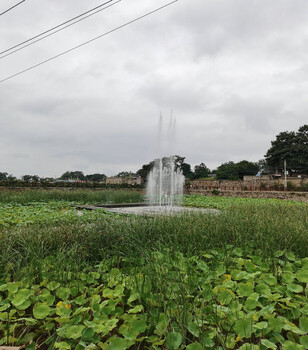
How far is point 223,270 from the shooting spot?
97.7 inches

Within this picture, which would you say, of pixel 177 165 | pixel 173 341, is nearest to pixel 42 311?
pixel 173 341

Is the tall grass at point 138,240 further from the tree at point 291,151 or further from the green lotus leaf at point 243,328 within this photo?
the tree at point 291,151

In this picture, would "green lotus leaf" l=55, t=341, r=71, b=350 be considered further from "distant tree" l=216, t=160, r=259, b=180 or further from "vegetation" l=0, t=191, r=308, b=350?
"distant tree" l=216, t=160, r=259, b=180

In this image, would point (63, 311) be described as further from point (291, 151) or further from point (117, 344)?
point (291, 151)

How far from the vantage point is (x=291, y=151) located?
38.5 metres

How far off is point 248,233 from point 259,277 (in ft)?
4.37

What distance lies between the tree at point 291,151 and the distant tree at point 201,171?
18578 millimetres

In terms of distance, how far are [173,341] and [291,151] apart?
42.2 m

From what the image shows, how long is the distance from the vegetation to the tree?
38128 millimetres

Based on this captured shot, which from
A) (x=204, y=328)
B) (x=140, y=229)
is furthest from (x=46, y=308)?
Answer: (x=140, y=229)

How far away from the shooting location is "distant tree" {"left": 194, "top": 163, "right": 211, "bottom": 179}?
194ft

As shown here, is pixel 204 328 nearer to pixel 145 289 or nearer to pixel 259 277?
pixel 145 289

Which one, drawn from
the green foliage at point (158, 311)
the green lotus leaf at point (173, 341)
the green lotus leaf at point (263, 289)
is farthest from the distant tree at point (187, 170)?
the green lotus leaf at point (173, 341)

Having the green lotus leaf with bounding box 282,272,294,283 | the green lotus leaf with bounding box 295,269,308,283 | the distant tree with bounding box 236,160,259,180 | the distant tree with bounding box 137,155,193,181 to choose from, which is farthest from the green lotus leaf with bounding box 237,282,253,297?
the distant tree with bounding box 236,160,259,180
